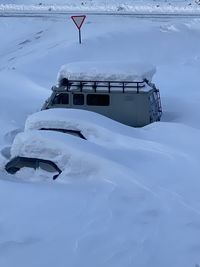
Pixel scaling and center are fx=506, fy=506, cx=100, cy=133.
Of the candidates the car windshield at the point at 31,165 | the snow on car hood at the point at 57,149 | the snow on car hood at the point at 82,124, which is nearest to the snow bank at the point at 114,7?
the snow on car hood at the point at 82,124

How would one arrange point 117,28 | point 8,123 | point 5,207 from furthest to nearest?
1. point 117,28
2. point 8,123
3. point 5,207

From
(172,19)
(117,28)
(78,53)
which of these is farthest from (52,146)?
(172,19)

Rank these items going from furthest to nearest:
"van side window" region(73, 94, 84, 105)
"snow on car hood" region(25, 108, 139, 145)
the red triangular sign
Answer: the red triangular sign, "van side window" region(73, 94, 84, 105), "snow on car hood" region(25, 108, 139, 145)

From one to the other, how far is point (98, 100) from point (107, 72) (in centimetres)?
71

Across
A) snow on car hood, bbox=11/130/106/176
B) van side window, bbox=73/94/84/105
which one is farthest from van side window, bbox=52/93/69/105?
snow on car hood, bbox=11/130/106/176

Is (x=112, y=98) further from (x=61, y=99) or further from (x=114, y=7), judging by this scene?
(x=114, y=7)

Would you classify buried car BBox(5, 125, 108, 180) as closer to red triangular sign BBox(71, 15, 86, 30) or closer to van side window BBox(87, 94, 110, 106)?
van side window BBox(87, 94, 110, 106)

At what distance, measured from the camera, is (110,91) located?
1216 cm

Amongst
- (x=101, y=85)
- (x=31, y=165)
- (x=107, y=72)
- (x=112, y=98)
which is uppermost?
(x=107, y=72)

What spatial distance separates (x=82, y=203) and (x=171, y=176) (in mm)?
1730

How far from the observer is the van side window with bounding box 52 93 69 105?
41.1 feet

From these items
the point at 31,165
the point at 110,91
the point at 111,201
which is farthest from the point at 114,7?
the point at 111,201

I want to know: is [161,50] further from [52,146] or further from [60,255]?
[60,255]

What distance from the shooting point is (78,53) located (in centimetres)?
2259
